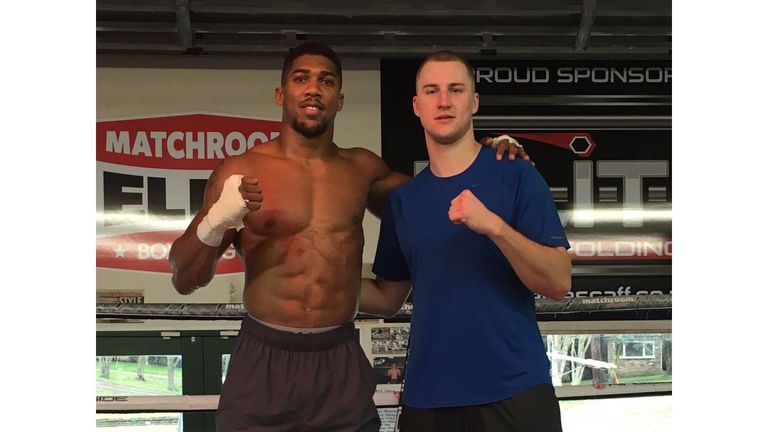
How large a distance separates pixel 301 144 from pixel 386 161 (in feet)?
8.26

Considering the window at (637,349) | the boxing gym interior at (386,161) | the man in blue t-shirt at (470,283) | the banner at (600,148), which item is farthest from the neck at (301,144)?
the window at (637,349)

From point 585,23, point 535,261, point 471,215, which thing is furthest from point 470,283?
point 585,23

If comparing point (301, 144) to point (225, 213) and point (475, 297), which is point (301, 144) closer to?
point (225, 213)

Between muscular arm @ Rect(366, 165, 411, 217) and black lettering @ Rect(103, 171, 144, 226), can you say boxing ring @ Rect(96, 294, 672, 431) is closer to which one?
black lettering @ Rect(103, 171, 144, 226)

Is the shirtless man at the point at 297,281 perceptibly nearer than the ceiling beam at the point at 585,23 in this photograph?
Yes

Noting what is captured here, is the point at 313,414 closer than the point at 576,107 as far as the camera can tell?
Yes

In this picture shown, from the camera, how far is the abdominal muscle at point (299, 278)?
6.79ft

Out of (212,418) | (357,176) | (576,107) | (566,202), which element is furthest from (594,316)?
(357,176)

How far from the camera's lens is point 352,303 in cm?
214

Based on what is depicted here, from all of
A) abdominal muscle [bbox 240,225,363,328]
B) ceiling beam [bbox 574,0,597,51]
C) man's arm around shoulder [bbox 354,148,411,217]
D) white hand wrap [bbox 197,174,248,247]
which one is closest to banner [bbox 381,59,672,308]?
ceiling beam [bbox 574,0,597,51]

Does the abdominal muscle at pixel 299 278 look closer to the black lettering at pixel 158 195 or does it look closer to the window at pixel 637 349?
the black lettering at pixel 158 195
